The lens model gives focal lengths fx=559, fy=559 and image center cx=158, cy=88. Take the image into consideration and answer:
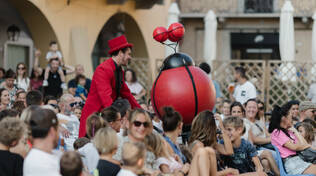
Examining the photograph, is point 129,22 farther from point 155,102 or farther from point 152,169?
point 152,169

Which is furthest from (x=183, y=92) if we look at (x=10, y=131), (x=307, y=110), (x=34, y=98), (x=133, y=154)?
(x=307, y=110)

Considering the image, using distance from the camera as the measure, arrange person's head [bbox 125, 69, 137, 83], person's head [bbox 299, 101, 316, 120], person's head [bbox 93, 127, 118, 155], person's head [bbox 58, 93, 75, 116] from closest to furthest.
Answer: person's head [bbox 93, 127, 118, 155], person's head [bbox 58, 93, 75, 116], person's head [bbox 299, 101, 316, 120], person's head [bbox 125, 69, 137, 83]

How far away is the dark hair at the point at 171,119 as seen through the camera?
5582mm

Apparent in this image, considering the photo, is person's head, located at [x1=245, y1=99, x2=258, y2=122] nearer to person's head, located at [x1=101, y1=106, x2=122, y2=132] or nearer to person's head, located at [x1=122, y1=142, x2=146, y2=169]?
person's head, located at [x1=101, y1=106, x2=122, y2=132]

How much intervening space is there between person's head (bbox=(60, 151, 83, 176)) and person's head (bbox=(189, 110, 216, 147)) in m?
2.30

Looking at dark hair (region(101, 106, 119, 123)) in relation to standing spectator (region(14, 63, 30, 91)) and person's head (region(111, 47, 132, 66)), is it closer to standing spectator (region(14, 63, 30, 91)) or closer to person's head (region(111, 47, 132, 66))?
person's head (region(111, 47, 132, 66))

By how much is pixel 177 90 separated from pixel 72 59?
756 centimetres

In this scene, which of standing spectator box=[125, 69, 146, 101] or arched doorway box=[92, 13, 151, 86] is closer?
standing spectator box=[125, 69, 146, 101]

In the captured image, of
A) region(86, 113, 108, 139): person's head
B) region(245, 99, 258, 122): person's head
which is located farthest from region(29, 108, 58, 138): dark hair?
region(245, 99, 258, 122): person's head

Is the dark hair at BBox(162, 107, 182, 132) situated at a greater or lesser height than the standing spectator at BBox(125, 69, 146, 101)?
lesser

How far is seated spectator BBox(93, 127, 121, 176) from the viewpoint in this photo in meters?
4.34

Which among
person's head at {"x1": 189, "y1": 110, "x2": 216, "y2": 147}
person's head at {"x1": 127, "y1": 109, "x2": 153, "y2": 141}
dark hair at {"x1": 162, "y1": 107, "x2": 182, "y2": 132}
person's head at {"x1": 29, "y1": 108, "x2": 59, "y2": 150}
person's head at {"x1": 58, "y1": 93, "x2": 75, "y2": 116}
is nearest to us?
person's head at {"x1": 29, "y1": 108, "x2": 59, "y2": 150}

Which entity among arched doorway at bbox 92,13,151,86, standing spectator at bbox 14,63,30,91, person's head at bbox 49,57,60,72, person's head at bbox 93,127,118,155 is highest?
arched doorway at bbox 92,13,151,86

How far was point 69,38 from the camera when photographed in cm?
1331
